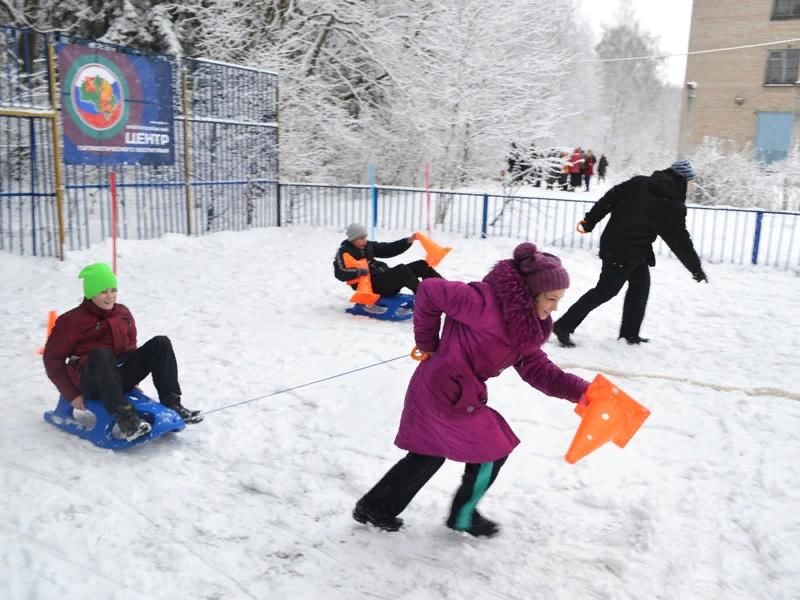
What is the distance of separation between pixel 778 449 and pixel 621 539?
163 centimetres

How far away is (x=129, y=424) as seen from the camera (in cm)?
384

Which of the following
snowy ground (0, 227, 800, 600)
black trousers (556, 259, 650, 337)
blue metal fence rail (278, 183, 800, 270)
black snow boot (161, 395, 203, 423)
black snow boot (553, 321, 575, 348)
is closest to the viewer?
A: snowy ground (0, 227, 800, 600)

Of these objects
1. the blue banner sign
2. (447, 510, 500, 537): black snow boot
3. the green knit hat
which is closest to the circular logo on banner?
the blue banner sign

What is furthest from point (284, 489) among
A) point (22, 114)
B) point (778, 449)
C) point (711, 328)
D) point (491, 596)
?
point (22, 114)

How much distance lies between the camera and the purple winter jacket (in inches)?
110

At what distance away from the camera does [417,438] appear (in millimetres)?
2973

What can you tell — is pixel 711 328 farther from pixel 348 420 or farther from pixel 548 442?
pixel 348 420

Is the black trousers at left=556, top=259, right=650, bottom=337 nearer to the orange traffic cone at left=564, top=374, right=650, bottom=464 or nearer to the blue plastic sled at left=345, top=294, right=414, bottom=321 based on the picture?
the blue plastic sled at left=345, top=294, right=414, bottom=321

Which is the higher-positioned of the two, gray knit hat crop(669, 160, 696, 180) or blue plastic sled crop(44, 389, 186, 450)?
gray knit hat crop(669, 160, 696, 180)

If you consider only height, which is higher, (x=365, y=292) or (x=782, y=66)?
(x=782, y=66)

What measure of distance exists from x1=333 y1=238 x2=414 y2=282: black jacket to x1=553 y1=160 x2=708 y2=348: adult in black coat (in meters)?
2.02

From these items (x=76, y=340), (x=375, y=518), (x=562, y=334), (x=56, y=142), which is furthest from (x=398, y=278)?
(x=56, y=142)

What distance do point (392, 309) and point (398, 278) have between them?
37cm

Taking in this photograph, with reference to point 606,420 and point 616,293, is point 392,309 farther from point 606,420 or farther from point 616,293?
point 606,420
